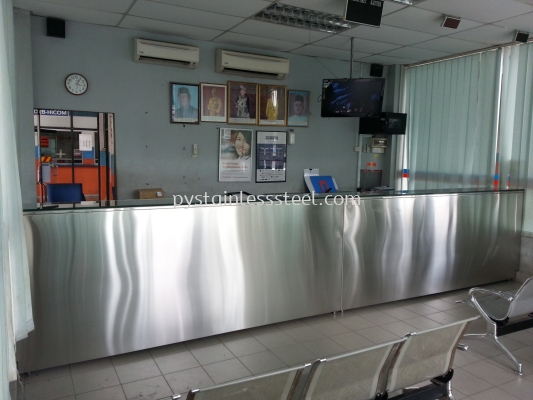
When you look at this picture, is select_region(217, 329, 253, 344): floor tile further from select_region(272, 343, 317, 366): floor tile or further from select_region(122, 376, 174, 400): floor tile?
select_region(122, 376, 174, 400): floor tile

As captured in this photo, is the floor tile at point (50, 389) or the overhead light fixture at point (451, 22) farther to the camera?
the overhead light fixture at point (451, 22)

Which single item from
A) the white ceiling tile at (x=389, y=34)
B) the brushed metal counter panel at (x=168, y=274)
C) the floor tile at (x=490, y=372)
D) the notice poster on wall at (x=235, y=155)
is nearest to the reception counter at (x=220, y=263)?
the brushed metal counter panel at (x=168, y=274)

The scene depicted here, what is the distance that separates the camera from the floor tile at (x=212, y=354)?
3.26 metres

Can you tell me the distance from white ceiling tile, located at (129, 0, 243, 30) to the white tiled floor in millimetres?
3288

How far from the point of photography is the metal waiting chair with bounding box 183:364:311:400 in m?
1.42

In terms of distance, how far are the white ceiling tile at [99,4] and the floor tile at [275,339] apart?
346cm

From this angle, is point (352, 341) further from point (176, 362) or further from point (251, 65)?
point (251, 65)

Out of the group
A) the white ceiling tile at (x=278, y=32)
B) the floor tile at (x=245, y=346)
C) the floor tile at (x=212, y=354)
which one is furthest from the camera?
the white ceiling tile at (x=278, y=32)

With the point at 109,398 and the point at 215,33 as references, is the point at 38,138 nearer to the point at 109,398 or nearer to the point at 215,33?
the point at 215,33

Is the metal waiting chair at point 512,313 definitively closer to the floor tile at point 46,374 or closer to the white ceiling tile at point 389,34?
the floor tile at point 46,374

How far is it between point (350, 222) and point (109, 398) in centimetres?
246

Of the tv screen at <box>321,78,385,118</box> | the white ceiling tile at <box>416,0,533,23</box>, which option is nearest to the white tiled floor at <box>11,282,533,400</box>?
the tv screen at <box>321,78,385,118</box>

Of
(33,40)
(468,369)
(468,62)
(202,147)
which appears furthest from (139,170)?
(468,62)

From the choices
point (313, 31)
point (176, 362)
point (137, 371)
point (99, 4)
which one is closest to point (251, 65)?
point (313, 31)
